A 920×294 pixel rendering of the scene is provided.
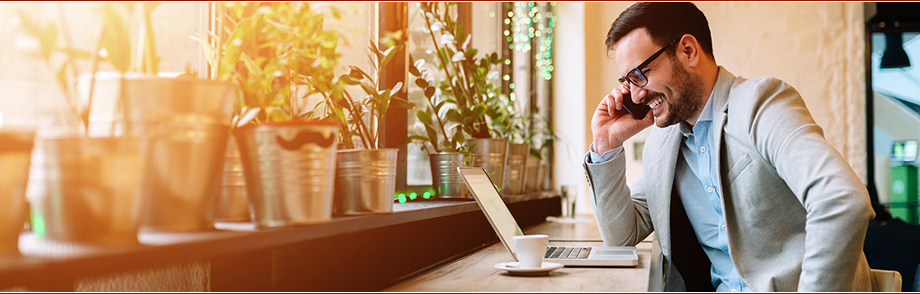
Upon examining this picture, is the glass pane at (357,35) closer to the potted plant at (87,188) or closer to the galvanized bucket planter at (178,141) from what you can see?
the galvanized bucket planter at (178,141)

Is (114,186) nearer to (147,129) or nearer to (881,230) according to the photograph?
(147,129)

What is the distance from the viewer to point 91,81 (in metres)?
0.73

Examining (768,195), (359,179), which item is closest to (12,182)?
(359,179)

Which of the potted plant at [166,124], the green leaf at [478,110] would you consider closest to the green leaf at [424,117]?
the green leaf at [478,110]

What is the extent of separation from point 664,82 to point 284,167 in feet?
3.83

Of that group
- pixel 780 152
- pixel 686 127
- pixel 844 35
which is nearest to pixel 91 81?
pixel 780 152

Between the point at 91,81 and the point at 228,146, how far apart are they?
0.19m

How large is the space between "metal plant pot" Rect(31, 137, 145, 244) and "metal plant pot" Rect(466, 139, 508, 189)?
1.40m

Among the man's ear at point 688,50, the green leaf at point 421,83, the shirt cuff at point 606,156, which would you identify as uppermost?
the man's ear at point 688,50

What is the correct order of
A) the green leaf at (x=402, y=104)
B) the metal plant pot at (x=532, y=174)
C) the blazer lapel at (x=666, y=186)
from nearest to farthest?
the green leaf at (x=402, y=104) < the blazer lapel at (x=666, y=186) < the metal plant pot at (x=532, y=174)

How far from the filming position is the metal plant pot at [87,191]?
Answer: 647 millimetres

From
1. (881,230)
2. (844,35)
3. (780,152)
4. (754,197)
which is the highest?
(844,35)

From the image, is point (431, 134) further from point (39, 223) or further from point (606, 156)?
point (39, 223)

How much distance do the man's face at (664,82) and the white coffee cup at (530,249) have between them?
2.11ft
